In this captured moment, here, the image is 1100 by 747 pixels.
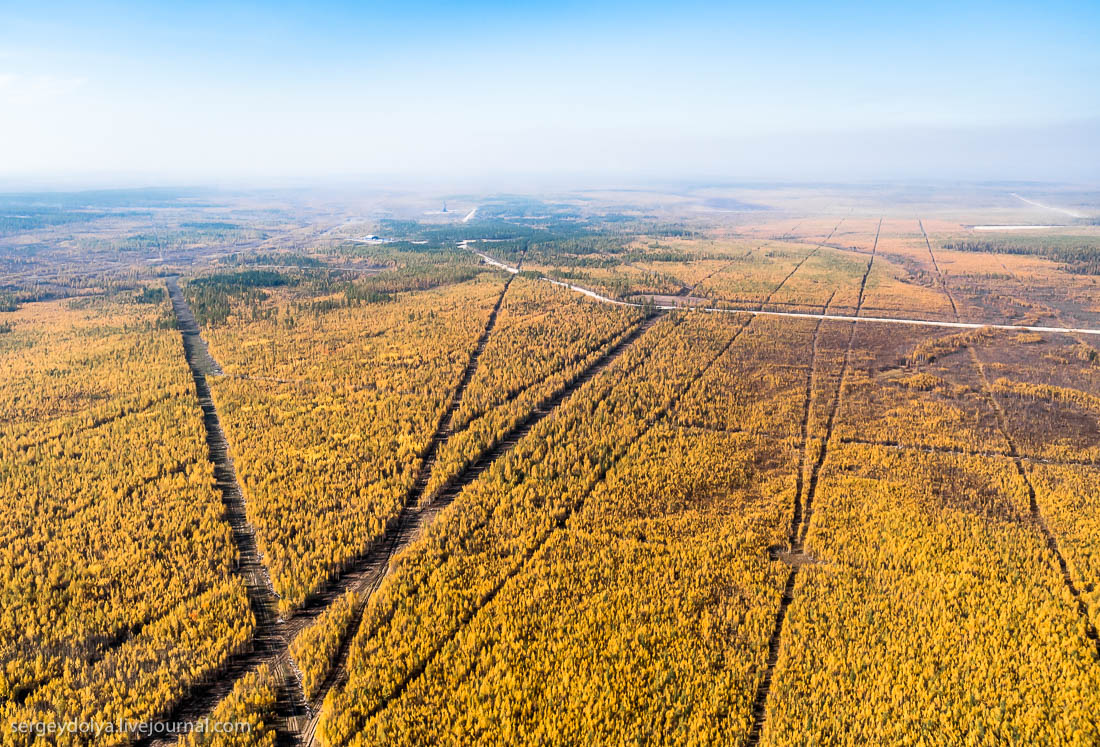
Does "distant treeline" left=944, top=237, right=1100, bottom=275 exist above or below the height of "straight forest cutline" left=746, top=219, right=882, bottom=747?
above

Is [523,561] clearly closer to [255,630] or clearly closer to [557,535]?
[557,535]

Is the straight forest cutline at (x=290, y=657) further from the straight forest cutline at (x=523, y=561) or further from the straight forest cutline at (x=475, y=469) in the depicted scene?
the straight forest cutline at (x=523, y=561)

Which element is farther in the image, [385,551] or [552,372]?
[552,372]

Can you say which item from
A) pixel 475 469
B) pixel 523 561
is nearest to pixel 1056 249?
pixel 475 469

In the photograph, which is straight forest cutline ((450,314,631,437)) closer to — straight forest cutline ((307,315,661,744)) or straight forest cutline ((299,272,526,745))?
straight forest cutline ((307,315,661,744))

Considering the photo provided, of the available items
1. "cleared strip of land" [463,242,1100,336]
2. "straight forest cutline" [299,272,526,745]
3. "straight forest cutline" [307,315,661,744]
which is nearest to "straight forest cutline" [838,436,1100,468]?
"straight forest cutline" [307,315,661,744]

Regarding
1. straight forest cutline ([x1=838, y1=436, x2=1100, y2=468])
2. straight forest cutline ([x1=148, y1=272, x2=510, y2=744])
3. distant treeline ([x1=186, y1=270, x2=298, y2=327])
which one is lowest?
straight forest cutline ([x1=148, y1=272, x2=510, y2=744])

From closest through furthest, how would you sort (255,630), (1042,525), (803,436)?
(255,630) → (1042,525) → (803,436)
